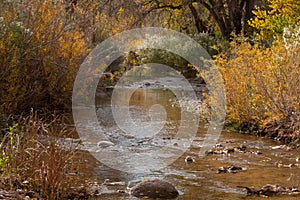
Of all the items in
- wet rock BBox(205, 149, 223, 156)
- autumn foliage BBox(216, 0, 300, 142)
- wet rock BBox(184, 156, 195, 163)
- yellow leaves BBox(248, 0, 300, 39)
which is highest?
yellow leaves BBox(248, 0, 300, 39)

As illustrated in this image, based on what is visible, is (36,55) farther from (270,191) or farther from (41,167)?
(270,191)

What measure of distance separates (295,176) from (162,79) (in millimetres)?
15778

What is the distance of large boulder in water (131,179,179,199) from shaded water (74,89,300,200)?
114 mm

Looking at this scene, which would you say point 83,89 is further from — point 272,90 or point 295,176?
point 295,176

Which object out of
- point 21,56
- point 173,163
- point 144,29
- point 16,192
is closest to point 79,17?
point 21,56

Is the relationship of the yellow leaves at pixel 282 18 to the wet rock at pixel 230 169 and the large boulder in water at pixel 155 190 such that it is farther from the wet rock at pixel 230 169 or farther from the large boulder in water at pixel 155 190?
the large boulder in water at pixel 155 190

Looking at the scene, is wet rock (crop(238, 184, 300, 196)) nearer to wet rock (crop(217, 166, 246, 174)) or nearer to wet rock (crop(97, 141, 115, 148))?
wet rock (crop(217, 166, 246, 174))

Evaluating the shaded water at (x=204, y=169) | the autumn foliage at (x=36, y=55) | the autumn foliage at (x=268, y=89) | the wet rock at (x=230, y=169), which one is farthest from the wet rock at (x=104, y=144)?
the autumn foliage at (x=268, y=89)

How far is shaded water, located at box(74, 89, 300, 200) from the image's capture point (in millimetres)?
6242

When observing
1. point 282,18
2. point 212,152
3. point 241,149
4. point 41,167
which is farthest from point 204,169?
point 282,18

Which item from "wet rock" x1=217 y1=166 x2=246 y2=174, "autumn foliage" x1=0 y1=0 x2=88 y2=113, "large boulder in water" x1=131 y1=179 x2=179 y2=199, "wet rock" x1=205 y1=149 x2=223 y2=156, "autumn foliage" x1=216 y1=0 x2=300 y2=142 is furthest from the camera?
"autumn foliage" x1=0 y1=0 x2=88 y2=113

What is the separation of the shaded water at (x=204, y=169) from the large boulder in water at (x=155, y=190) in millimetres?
A: 114

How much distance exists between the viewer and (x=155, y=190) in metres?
6.05

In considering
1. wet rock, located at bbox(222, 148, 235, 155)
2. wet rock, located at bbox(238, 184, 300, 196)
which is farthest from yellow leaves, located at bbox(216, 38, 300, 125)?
wet rock, located at bbox(238, 184, 300, 196)
